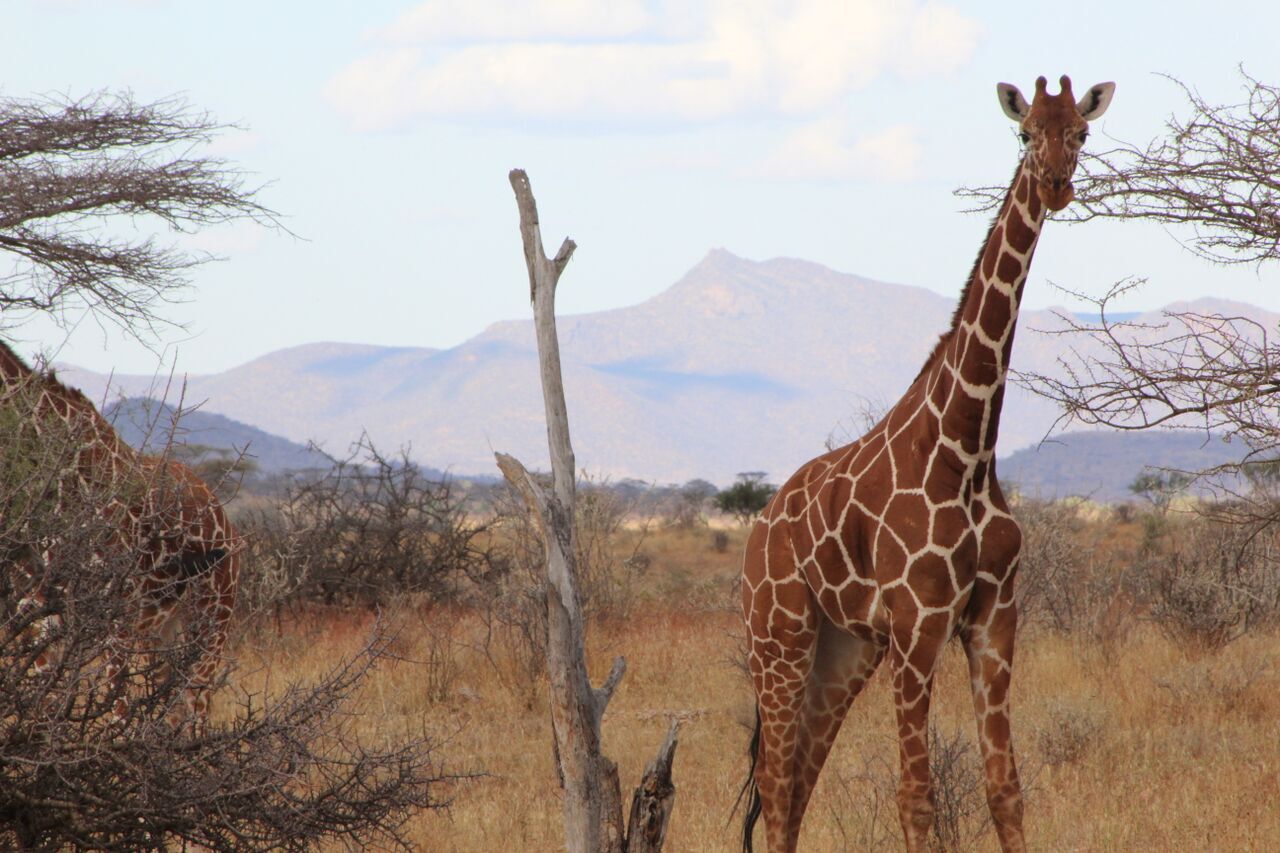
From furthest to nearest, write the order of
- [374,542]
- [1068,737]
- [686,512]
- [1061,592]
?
[686,512]
[374,542]
[1061,592]
[1068,737]

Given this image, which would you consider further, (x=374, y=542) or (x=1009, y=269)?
(x=374, y=542)

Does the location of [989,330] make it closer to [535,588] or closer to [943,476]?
[943,476]

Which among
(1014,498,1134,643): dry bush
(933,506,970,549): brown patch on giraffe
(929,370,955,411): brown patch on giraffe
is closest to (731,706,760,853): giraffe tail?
(933,506,970,549): brown patch on giraffe

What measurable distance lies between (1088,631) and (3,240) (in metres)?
13.2

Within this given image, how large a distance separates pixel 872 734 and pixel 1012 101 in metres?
5.13

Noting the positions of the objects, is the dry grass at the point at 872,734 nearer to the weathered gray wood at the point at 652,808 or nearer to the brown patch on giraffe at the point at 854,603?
the weathered gray wood at the point at 652,808

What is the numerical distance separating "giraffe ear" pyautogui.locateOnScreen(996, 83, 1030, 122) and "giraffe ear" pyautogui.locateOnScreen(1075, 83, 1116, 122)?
0.68ft

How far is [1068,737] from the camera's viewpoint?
8414 mm

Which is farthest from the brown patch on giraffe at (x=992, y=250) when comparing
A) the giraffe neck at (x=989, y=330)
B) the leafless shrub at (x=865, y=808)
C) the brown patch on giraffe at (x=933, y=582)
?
the leafless shrub at (x=865, y=808)

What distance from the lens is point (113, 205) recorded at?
18016 millimetres

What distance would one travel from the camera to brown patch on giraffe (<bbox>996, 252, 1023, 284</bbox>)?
5512 mm

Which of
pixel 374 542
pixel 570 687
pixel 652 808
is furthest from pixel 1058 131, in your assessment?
pixel 374 542

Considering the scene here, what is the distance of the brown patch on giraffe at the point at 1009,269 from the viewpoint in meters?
5.51

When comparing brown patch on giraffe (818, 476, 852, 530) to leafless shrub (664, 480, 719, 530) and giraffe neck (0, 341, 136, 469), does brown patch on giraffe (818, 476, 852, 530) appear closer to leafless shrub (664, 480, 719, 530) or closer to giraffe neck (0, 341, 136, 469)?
giraffe neck (0, 341, 136, 469)
